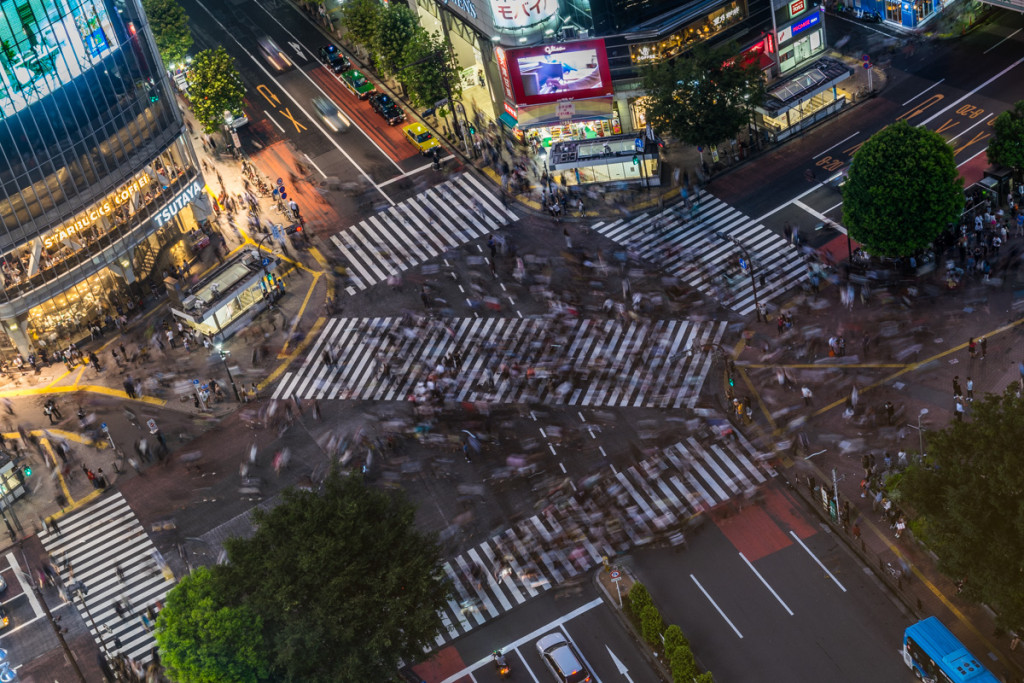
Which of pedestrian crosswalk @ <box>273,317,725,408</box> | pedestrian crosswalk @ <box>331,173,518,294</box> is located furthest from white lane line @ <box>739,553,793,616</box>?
pedestrian crosswalk @ <box>331,173,518,294</box>

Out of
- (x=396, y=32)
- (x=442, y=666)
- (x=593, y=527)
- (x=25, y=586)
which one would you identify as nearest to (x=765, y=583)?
(x=593, y=527)

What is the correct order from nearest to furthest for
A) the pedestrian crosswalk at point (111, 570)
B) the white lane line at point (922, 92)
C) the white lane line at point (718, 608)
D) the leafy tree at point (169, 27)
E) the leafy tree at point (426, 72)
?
the white lane line at point (718, 608) → the pedestrian crosswalk at point (111, 570) → the white lane line at point (922, 92) → the leafy tree at point (426, 72) → the leafy tree at point (169, 27)

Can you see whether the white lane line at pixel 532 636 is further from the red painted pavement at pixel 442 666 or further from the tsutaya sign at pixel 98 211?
the tsutaya sign at pixel 98 211

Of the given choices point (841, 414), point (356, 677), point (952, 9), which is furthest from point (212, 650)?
point (952, 9)

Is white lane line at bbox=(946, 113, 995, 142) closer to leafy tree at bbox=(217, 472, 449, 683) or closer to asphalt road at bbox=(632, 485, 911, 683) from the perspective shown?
asphalt road at bbox=(632, 485, 911, 683)

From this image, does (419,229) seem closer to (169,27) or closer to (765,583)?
(169,27)

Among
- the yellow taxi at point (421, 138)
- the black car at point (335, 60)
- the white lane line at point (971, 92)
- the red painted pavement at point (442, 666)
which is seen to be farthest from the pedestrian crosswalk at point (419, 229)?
the red painted pavement at point (442, 666)
